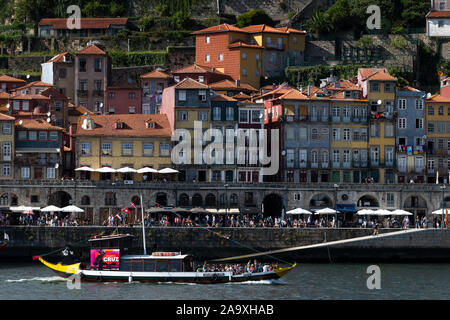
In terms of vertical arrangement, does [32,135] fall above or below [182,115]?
below

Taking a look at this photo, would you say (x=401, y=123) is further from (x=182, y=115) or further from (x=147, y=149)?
(x=147, y=149)

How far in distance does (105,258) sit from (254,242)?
15217 millimetres

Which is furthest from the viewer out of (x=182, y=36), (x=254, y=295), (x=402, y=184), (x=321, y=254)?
(x=182, y=36)

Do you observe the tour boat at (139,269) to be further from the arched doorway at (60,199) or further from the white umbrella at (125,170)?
the white umbrella at (125,170)

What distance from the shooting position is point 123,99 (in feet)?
359

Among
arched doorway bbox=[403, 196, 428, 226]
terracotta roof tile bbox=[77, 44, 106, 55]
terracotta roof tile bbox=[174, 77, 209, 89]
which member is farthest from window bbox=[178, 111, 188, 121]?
terracotta roof tile bbox=[77, 44, 106, 55]

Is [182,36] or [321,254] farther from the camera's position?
[182,36]

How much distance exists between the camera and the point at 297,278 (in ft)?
233

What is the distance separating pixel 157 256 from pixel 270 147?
28.1 metres

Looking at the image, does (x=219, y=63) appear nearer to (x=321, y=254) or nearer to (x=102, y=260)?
(x=321, y=254)

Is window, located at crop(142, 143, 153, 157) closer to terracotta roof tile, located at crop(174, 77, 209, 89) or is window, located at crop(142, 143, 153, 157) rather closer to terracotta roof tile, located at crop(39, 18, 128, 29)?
terracotta roof tile, located at crop(174, 77, 209, 89)

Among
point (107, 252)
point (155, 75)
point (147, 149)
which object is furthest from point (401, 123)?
point (107, 252)

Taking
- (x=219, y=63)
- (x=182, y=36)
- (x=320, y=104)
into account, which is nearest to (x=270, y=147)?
(x=320, y=104)

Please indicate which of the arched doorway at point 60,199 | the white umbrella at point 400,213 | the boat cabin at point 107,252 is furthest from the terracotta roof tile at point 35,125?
the white umbrella at point 400,213
